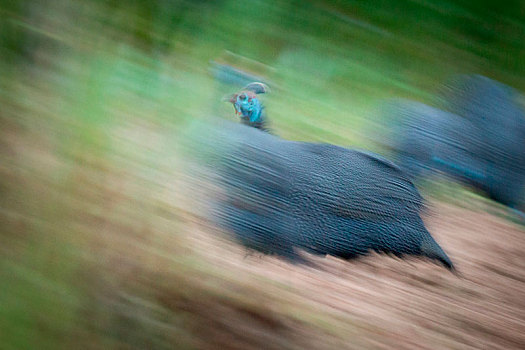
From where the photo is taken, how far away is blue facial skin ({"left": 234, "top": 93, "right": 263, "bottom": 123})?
25.7 inches

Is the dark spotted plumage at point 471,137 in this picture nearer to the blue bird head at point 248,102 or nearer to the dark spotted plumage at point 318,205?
the dark spotted plumage at point 318,205

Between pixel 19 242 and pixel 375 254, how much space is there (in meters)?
0.41

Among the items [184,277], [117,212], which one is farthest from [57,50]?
[184,277]

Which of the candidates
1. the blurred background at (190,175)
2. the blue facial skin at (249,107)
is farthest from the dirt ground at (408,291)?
the blue facial skin at (249,107)

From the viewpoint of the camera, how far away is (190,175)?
2.05 ft

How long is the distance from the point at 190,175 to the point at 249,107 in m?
0.11

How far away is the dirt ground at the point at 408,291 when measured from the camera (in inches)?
22.2

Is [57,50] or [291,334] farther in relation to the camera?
[57,50]

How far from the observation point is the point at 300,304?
0.57 metres

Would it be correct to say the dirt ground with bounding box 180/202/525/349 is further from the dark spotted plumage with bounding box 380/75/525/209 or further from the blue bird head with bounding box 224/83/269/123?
the blue bird head with bounding box 224/83/269/123

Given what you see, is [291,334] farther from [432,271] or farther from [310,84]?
[310,84]

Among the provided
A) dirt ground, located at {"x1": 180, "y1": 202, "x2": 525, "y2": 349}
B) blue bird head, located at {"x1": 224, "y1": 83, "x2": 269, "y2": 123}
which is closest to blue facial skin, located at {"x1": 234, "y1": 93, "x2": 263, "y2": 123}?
blue bird head, located at {"x1": 224, "y1": 83, "x2": 269, "y2": 123}

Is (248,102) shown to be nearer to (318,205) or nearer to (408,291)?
(318,205)

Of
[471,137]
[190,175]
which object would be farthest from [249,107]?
[471,137]
